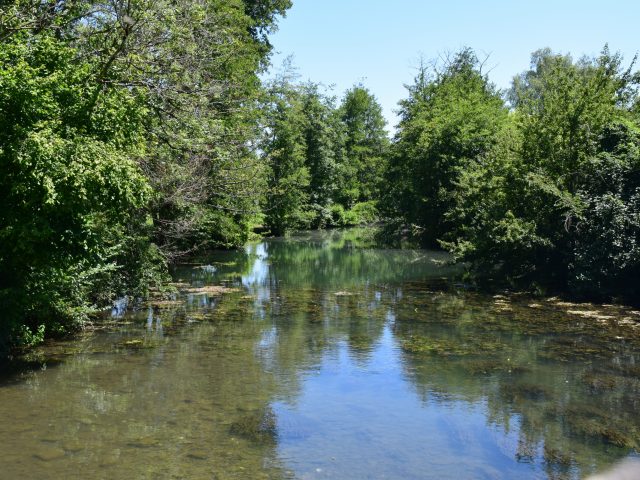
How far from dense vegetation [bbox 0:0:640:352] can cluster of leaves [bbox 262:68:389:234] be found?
6.69m

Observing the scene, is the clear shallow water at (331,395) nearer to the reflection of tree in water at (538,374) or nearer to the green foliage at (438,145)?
the reflection of tree in water at (538,374)

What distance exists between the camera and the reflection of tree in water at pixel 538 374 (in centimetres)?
799

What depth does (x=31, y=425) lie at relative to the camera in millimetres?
8070

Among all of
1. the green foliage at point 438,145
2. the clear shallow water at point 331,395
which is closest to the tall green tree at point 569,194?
the clear shallow water at point 331,395

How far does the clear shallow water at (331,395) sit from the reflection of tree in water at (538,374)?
1.5 inches

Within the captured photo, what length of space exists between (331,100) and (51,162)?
185ft

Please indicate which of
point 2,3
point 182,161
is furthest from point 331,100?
point 2,3

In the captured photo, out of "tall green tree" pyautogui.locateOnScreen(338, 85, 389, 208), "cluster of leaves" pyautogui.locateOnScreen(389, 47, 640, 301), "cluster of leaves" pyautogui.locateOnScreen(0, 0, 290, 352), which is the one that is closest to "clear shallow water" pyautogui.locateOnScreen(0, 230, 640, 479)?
"cluster of leaves" pyautogui.locateOnScreen(0, 0, 290, 352)

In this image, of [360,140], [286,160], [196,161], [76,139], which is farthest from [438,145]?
[360,140]

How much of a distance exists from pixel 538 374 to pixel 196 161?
14.7 m

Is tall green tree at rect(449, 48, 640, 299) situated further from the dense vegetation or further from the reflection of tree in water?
the reflection of tree in water

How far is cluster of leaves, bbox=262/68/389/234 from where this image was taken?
154ft

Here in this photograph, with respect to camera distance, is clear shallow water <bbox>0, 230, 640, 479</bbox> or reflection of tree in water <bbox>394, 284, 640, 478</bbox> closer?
clear shallow water <bbox>0, 230, 640, 479</bbox>

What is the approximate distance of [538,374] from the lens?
11.0 m
